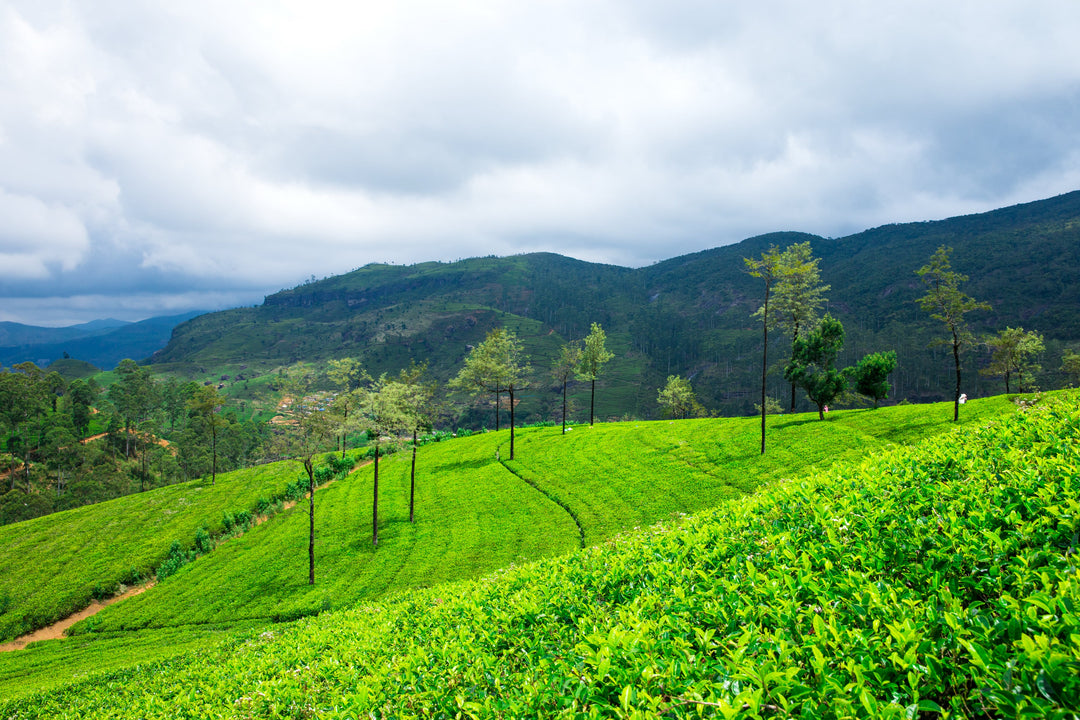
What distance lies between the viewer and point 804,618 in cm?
510

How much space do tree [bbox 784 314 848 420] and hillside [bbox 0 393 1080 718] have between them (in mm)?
43594

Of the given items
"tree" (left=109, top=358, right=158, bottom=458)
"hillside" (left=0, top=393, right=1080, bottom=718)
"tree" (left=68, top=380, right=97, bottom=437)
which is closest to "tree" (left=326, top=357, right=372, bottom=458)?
"hillside" (left=0, top=393, right=1080, bottom=718)

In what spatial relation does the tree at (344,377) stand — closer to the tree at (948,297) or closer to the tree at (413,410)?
the tree at (413,410)

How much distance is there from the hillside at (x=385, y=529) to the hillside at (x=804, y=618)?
1940 cm

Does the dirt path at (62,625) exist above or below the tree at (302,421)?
below

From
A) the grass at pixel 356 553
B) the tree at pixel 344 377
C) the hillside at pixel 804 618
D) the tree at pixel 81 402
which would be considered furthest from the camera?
the tree at pixel 81 402

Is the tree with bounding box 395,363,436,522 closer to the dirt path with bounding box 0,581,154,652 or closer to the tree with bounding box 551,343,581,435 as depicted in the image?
the dirt path with bounding box 0,581,154,652

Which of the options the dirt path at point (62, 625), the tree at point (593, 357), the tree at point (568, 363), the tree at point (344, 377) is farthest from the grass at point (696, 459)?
the dirt path at point (62, 625)

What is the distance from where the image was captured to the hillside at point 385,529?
3203 centimetres

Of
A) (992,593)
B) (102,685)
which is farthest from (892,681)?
(102,685)

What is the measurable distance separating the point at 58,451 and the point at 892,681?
157471 mm

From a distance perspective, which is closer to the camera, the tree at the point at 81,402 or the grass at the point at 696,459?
the grass at the point at 696,459

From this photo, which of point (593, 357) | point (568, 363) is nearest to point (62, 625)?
point (593, 357)

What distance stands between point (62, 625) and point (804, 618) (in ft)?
193
